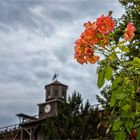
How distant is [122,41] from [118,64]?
6.1 inches

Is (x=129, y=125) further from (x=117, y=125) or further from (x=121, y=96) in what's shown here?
(x=121, y=96)

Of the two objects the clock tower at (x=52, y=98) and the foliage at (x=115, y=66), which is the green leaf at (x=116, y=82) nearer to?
the foliage at (x=115, y=66)

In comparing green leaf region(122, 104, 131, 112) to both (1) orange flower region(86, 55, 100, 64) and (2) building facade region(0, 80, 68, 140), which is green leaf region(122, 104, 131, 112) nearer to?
(1) orange flower region(86, 55, 100, 64)

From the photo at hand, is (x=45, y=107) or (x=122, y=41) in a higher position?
(x=45, y=107)

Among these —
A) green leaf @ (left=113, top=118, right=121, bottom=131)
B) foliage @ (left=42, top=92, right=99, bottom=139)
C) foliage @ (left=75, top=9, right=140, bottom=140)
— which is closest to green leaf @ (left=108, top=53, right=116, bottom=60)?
foliage @ (left=75, top=9, right=140, bottom=140)

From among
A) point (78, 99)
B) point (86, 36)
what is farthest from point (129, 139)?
point (78, 99)

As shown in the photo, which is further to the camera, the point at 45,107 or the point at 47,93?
the point at 47,93

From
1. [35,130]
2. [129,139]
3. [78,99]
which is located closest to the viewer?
[129,139]

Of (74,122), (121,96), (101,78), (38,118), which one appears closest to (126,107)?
(121,96)

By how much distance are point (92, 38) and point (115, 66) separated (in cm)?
24

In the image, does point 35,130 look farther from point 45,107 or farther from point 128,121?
point 128,121

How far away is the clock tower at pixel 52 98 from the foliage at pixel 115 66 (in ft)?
113

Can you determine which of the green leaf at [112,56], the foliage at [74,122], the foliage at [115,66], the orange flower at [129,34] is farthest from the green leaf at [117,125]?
the foliage at [74,122]

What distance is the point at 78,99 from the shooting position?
2167cm
